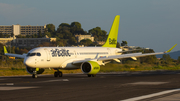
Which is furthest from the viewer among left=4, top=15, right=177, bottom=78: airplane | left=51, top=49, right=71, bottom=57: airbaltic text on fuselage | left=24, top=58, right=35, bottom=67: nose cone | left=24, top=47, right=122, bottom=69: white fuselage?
left=51, top=49, right=71, bottom=57: airbaltic text on fuselage

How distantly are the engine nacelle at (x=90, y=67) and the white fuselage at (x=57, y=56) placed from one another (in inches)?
71.5

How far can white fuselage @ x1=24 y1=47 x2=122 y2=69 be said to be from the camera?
3641 cm

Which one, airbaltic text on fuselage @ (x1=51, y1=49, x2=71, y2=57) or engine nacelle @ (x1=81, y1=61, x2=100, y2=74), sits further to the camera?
airbaltic text on fuselage @ (x1=51, y1=49, x2=71, y2=57)

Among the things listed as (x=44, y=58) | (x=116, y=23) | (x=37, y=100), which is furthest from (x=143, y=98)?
(x=116, y=23)

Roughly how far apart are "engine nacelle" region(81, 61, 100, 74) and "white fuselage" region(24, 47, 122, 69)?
1.82m

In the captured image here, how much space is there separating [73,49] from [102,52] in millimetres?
5531

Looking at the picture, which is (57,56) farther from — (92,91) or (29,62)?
(92,91)

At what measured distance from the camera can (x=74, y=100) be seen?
1552 centimetres

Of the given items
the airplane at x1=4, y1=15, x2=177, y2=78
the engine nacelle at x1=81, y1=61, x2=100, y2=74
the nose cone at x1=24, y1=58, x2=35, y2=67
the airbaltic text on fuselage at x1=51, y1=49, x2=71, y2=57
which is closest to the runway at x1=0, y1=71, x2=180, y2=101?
the nose cone at x1=24, y1=58, x2=35, y2=67

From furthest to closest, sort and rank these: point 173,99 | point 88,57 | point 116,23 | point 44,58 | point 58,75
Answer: point 116,23
point 88,57
point 58,75
point 44,58
point 173,99

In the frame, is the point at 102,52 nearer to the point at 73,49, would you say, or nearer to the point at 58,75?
the point at 73,49

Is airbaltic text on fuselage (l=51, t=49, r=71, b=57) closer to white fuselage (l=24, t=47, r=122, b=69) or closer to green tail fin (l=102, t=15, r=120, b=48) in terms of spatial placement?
white fuselage (l=24, t=47, r=122, b=69)

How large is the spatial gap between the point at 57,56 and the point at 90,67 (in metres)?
4.16

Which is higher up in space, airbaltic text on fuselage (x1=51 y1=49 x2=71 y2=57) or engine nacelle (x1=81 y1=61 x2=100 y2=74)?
airbaltic text on fuselage (x1=51 y1=49 x2=71 y2=57)
